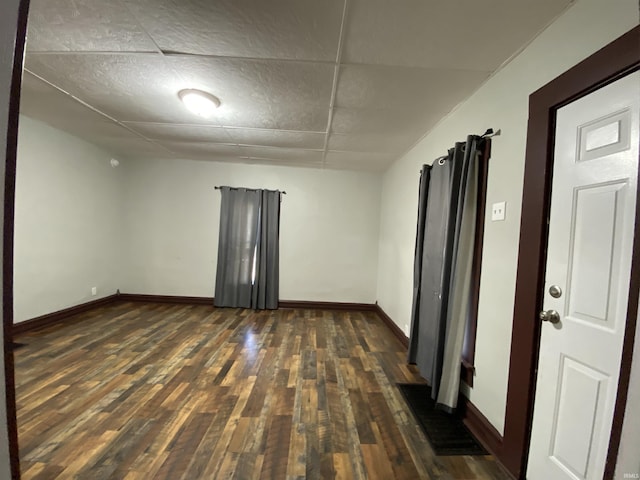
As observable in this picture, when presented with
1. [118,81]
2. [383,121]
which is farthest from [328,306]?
[118,81]

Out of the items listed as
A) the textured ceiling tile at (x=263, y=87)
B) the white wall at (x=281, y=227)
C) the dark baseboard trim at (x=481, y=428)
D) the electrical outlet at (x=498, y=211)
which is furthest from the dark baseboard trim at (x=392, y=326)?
the textured ceiling tile at (x=263, y=87)

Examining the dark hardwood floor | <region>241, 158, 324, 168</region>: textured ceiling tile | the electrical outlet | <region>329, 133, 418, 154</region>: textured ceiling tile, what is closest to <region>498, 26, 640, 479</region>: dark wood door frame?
the electrical outlet

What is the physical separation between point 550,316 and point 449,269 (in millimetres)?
703

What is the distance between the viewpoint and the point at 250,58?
61.0 inches

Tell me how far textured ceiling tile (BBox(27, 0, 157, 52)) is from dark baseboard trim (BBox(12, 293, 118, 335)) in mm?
2825

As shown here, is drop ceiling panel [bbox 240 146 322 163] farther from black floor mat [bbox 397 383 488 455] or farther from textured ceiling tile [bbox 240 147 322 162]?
black floor mat [bbox 397 383 488 455]

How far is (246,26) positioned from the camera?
1.31m

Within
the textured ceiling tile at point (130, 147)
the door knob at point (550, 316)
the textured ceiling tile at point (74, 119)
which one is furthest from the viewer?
the textured ceiling tile at point (130, 147)

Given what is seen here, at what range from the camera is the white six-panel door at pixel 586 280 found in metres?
0.93

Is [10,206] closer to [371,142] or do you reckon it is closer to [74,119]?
[371,142]

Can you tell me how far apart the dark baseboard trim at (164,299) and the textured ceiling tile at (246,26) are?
11.6ft

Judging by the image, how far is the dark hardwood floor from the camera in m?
1.33

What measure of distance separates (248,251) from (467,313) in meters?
3.20

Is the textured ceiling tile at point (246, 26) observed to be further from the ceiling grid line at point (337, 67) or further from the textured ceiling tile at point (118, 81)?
the textured ceiling tile at point (118, 81)
